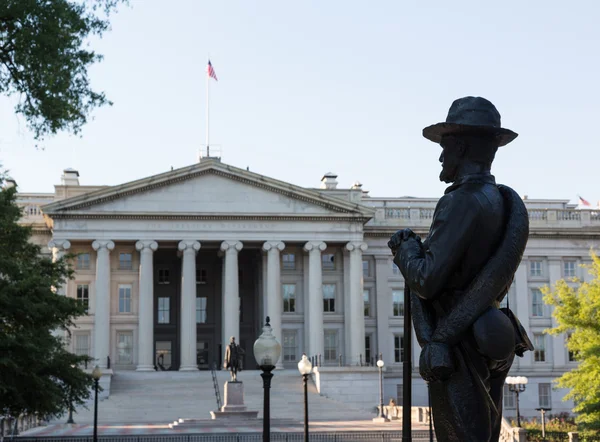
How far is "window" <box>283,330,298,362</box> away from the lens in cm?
7569

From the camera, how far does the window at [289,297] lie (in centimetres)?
7662

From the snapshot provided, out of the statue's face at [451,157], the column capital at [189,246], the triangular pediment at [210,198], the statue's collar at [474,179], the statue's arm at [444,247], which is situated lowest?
the statue's arm at [444,247]

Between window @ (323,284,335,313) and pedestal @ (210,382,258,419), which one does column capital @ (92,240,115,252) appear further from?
pedestal @ (210,382,258,419)

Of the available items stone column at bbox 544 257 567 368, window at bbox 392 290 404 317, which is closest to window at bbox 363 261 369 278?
window at bbox 392 290 404 317

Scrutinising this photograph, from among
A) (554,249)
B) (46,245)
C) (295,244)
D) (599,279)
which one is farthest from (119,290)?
(599,279)

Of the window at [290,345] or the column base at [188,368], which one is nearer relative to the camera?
the column base at [188,368]

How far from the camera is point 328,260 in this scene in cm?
7781

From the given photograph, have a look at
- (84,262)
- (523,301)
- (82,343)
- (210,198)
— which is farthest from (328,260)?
(82,343)

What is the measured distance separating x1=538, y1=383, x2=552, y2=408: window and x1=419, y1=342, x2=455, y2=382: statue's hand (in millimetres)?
75086

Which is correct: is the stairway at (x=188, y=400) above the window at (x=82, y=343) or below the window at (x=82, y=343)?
below

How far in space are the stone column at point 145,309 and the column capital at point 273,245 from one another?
8212mm

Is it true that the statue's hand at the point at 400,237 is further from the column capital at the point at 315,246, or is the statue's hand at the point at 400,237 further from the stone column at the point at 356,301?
the column capital at the point at 315,246

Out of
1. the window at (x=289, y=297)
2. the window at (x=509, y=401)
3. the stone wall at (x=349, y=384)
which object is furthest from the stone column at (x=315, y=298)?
the window at (x=509, y=401)

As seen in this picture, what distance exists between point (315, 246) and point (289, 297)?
6015 mm
